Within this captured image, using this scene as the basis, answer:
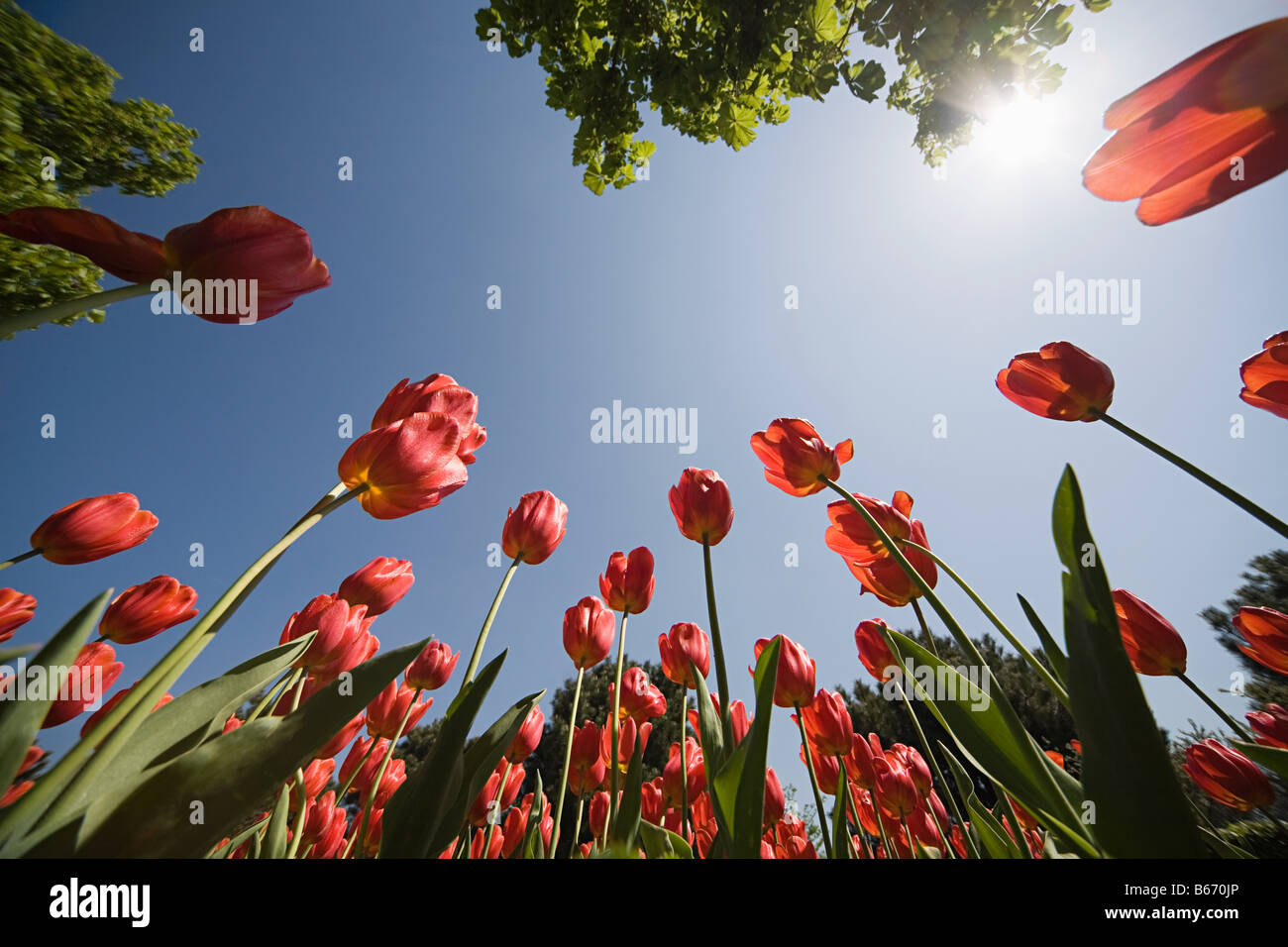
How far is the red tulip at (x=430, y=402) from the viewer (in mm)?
901

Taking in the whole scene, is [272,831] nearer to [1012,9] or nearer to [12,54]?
[1012,9]

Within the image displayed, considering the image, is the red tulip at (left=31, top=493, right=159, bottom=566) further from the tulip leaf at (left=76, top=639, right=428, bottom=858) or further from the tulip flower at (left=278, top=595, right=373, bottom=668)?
the tulip leaf at (left=76, top=639, right=428, bottom=858)

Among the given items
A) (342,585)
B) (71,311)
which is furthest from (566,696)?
(71,311)

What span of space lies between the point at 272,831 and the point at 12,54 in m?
10.1

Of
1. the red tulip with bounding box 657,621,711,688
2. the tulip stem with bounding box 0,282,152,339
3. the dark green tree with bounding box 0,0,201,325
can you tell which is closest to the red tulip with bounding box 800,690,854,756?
the red tulip with bounding box 657,621,711,688

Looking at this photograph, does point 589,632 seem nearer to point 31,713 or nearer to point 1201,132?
point 31,713

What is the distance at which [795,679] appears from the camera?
4.41 feet

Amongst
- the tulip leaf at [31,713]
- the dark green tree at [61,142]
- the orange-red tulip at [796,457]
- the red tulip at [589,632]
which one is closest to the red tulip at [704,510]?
the orange-red tulip at [796,457]

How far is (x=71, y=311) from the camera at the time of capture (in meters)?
0.47

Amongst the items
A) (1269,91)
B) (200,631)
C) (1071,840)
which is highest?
(1269,91)

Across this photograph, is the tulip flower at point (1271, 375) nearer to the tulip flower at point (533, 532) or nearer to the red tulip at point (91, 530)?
the tulip flower at point (533, 532)

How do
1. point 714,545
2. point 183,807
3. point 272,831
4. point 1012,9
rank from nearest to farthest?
point 183,807
point 272,831
point 714,545
point 1012,9

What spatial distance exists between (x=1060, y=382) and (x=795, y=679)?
925mm

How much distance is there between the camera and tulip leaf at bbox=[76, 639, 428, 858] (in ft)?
1.46
